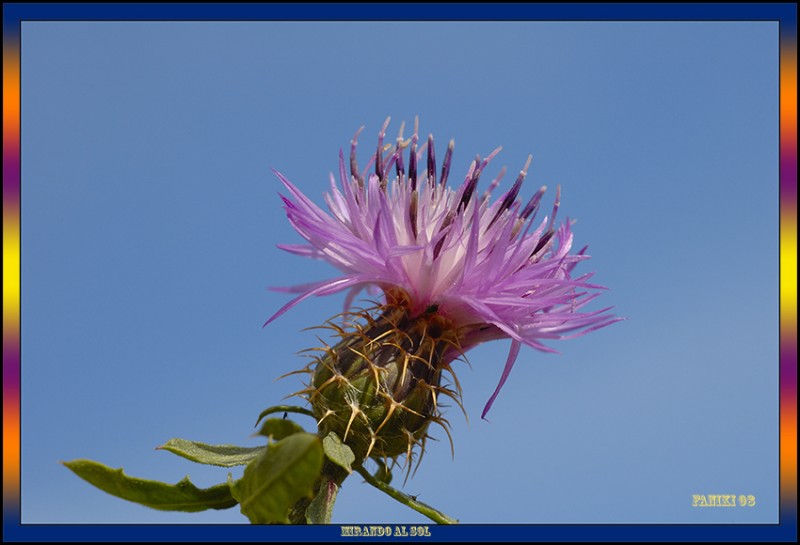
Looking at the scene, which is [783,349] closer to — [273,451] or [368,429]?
[368,429]

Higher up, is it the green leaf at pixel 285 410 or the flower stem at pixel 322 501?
the green leaf at pixel 285 410

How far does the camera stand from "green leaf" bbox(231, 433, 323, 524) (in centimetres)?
275

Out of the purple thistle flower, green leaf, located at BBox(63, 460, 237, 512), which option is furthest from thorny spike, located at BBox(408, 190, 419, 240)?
green leaf, located at BBox(63, 460, 237, 512)

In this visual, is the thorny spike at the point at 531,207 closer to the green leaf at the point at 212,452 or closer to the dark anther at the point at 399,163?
the dark anther at the point at 399,163

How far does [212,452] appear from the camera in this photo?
370 centimetres

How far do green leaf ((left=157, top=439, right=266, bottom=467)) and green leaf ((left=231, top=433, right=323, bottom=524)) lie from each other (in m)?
0.41

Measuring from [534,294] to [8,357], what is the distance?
2685 mm

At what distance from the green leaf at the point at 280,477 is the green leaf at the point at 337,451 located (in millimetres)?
346

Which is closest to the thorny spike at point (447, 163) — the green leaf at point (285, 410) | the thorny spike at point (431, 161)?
the thorny spike at point (431, 161)

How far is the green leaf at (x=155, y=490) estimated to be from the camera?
331 centimetres

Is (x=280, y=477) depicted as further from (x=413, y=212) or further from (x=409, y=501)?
(x=413, y=212)

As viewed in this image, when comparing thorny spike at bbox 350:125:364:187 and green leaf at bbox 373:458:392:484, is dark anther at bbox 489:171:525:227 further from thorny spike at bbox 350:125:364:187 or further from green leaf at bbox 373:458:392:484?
green leaf at bbox 373:458:392:484

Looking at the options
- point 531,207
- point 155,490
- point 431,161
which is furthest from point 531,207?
point 155,490

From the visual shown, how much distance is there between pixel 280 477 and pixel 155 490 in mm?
904
